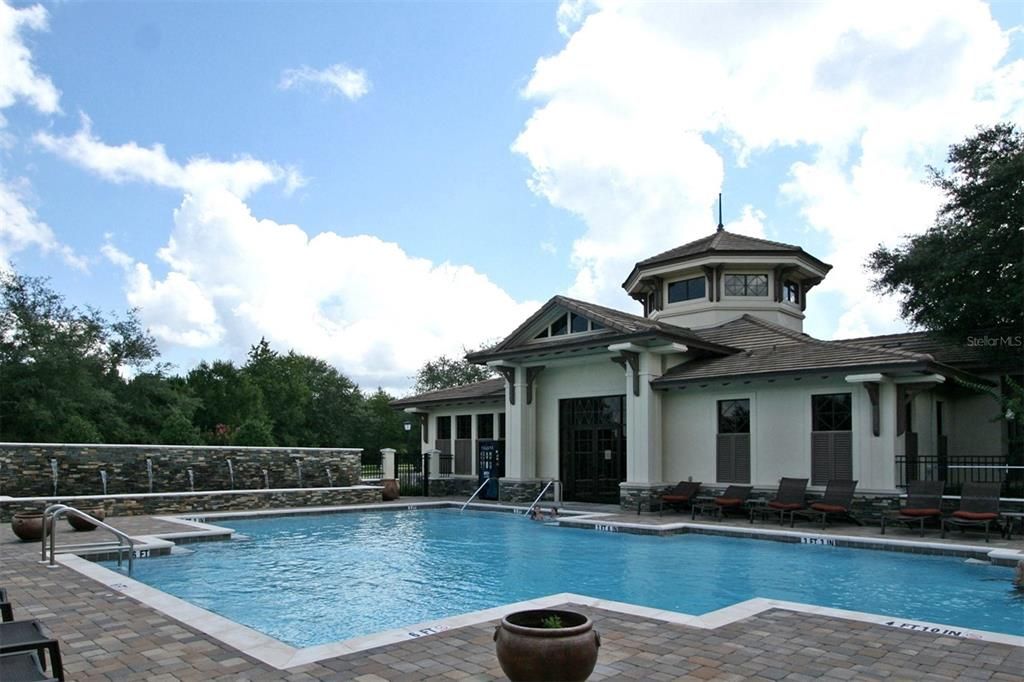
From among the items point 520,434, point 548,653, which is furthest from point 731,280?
point 548,653

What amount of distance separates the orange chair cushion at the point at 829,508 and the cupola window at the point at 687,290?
8939mm

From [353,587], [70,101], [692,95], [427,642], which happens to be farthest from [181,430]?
[427,642]

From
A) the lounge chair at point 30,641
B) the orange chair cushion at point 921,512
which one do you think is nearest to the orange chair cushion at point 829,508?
the orange chair cushion at point 921,512

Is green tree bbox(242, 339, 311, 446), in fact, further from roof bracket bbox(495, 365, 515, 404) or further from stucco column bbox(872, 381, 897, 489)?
stucco column bbox(872, 381, 897, 489)

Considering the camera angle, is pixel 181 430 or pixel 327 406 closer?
pixel 181 430

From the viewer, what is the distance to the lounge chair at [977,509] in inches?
504

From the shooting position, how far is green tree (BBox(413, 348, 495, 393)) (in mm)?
56594

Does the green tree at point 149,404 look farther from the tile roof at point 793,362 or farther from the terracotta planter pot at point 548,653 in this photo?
the terracotta planter pot at point 548,653

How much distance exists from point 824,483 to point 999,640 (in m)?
10.1

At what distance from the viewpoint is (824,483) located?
15.9 meters

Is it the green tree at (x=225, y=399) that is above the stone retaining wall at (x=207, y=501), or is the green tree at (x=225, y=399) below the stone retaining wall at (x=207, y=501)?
above

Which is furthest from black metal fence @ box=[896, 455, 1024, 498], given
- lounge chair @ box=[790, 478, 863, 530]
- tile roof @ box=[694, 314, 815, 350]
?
tile roof @ box=[694, 314, 815, 350]

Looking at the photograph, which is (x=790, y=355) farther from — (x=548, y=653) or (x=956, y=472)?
(x=548, y=653)

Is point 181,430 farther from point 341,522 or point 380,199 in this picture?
point 380,199
